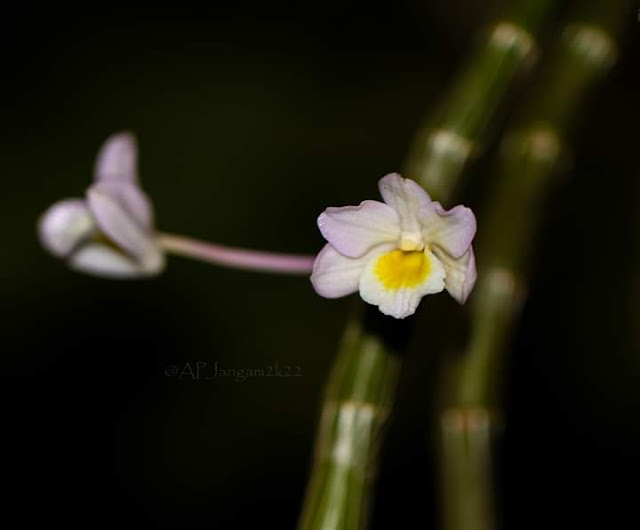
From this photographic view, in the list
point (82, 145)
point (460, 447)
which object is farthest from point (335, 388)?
point (82, 145)

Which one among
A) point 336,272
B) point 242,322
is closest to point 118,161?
point 336,272

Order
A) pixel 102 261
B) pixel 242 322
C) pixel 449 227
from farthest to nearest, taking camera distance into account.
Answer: pixel 242 322 → pixel 102 261 → pixel 449 227

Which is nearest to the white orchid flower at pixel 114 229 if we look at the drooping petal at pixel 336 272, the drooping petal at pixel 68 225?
the drooping petal at pixel 68 225

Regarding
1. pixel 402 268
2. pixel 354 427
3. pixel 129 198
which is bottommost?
pixel 354 427

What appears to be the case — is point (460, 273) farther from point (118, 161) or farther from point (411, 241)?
point (118, 161)

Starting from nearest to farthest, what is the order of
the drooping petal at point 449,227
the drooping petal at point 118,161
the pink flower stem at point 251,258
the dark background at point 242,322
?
the drooping petal at point 449,227 < the pink flower stem at point 251,258 < the drooping petal at point 118,161 < the dark background at point 242,322

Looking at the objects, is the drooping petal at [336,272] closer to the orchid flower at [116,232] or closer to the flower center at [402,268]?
the flower center at [402,268]

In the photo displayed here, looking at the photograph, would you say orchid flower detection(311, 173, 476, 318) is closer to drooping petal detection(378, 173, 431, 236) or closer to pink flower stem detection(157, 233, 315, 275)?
drooping petal detection(378, 173, 431, 236)
